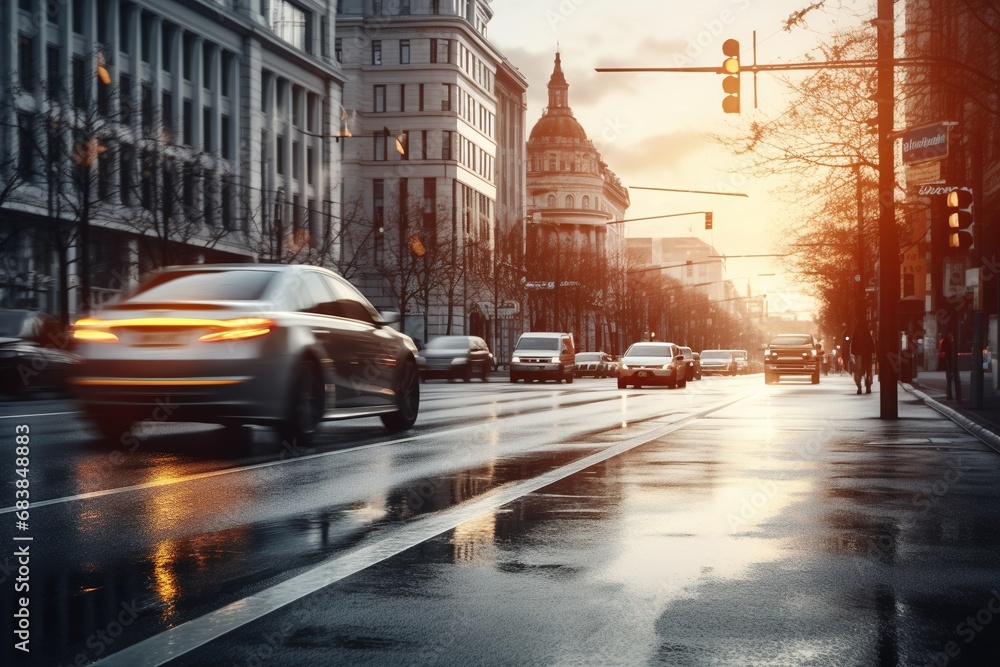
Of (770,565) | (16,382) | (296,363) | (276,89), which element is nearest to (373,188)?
(276,89)

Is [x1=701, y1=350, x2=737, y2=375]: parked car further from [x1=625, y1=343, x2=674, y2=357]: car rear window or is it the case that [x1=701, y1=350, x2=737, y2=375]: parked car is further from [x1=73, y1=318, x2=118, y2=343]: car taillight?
[x1=73, y1=318, x2=118, y2=343]: car taillight

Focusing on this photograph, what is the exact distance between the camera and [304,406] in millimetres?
12086

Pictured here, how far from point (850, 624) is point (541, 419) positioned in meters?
13.3

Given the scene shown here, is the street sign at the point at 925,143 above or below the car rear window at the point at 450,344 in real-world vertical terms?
above

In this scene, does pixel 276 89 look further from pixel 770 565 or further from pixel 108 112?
pixel 770 565

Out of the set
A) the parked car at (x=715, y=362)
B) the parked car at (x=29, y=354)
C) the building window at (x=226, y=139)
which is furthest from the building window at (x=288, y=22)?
the parked car at (x=29, y=354)

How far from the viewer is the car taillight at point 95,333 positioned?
1121 centimetres

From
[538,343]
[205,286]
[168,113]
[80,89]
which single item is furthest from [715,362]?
[205,286]

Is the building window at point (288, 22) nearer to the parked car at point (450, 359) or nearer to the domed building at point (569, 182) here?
the parked car at point (450, 359)

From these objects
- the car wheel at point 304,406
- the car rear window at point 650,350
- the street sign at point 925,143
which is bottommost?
the car wheel at point 304,406

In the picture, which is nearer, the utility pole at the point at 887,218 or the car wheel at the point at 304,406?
the car wheel at the point at 304,406

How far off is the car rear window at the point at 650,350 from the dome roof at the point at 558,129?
11425 cm

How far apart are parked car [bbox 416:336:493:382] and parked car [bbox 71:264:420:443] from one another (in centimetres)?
3179

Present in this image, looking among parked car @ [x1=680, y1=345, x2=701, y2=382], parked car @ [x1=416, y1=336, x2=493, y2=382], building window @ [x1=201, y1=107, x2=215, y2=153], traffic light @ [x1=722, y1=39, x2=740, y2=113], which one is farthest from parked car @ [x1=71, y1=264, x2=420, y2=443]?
building window @ [x1=201, y1=107, x2=215, y2=153]
